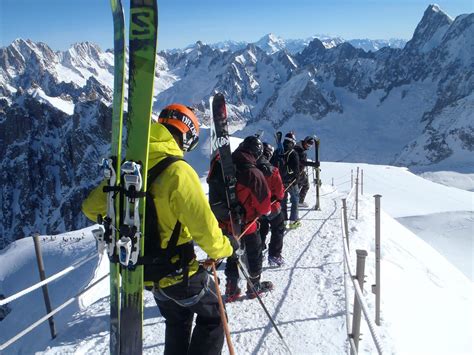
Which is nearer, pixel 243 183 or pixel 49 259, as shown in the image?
pixel 243 183

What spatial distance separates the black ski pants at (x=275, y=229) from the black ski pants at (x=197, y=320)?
3924mm

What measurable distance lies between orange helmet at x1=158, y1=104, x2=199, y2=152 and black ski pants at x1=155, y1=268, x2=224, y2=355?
1.25m

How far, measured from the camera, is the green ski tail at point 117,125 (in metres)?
3.49

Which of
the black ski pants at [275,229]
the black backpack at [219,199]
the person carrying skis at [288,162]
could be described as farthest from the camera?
the person carrying skis at [288,162]

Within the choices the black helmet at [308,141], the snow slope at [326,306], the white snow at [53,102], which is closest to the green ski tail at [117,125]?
the snow slope at [326,306]

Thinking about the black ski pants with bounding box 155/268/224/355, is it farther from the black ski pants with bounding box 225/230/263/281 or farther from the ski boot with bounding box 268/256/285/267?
the ski boot with bounding box 268/256/285/267

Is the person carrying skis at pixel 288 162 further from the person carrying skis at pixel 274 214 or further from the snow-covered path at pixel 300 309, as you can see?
the person carrying skis at pixel 274 214

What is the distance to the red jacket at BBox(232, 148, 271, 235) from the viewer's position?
19.1ft

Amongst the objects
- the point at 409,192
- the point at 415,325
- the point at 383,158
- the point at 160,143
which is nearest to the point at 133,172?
the point at 160,143

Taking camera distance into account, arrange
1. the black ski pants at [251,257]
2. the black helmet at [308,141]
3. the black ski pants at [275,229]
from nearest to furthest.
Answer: the black ski pants at [251,257] < the black ski pants at [275,229] < the black helmet at [308,141]

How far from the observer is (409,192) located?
3183 centimetres

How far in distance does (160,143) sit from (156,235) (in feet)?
2.54

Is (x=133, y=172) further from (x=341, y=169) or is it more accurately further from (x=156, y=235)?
(x=341, y=169)

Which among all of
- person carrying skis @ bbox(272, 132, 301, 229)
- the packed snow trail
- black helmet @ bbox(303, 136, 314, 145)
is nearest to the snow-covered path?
the packed snow trail
